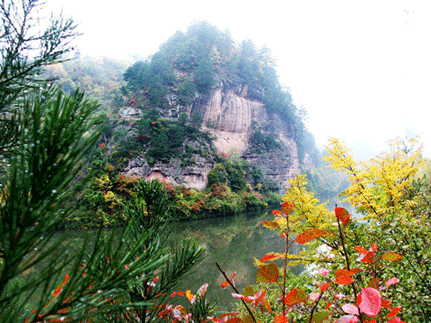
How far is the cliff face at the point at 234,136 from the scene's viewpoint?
1249cm

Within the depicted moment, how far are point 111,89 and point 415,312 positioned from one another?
22.9 m

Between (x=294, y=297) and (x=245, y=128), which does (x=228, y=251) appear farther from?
(x=245, y=128)

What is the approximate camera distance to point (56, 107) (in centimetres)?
25

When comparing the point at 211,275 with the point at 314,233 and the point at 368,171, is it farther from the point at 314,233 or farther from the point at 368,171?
the point at 314,233

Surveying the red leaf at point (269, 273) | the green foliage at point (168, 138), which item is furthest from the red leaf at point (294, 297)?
the green foliage at point (168, 138)

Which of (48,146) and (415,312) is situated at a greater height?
(48,146)

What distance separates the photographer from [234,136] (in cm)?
1772

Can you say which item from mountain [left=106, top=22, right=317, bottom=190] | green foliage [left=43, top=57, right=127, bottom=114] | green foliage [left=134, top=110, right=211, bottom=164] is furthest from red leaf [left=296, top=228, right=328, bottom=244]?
green foliage [left=43, top=57, right=127, bottom=114]

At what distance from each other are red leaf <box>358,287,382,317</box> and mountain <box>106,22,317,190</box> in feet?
31.6

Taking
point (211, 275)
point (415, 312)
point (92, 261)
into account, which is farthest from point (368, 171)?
point (211, 275)

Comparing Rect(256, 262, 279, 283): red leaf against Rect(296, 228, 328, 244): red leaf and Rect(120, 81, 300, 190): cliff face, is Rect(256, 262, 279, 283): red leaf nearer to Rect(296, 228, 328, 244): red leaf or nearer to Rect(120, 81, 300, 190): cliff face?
Rect(296, 228, 328, 244): red leaf

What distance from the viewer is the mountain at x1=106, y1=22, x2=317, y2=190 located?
12008 mm

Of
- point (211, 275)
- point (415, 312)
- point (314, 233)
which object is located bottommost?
point (211, 275)

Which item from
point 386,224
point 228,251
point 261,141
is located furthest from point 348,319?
point 261,141
